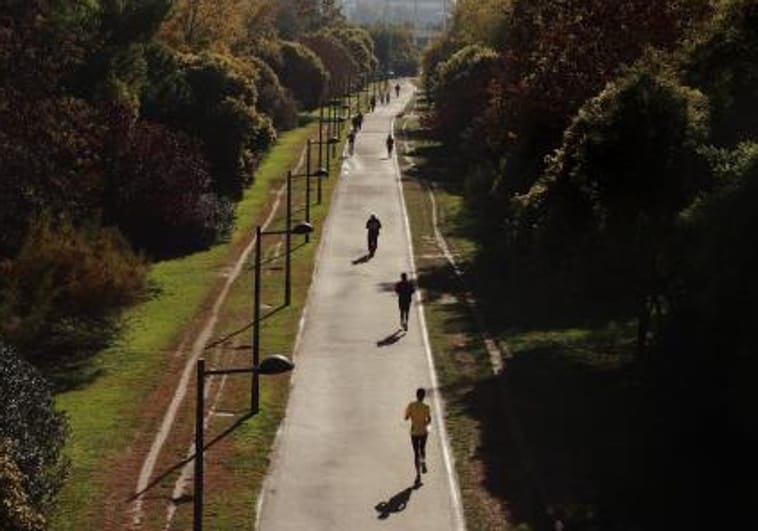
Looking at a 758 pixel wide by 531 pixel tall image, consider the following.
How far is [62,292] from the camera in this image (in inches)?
1353

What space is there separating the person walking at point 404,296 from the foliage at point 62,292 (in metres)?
8.24

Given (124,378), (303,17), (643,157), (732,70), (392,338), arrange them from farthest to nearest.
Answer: (303,17) < (392,338) < (124,378) < (732,70) < (643,157)

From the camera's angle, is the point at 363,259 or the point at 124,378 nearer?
the point at 124,378

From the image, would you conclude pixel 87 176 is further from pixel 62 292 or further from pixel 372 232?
pixel 372 232

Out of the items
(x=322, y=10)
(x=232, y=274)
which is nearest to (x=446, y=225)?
(x=232, y=274)

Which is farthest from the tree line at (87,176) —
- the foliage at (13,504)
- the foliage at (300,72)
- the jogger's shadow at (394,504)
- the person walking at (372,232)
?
the foliage at (300,72)

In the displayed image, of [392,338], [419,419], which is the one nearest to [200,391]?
[419,419]

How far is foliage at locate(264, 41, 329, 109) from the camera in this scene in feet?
352

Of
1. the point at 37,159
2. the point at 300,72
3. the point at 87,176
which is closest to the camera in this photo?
the point at 37,159

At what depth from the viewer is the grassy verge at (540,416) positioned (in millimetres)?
21266

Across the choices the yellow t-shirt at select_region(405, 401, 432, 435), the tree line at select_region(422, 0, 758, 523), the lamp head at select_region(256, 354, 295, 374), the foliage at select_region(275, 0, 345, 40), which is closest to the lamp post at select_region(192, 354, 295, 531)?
the lamp head at select_region(256, 354, 295, 374)

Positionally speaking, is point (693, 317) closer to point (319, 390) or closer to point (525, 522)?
point (525, 522)

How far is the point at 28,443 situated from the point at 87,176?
23.1m

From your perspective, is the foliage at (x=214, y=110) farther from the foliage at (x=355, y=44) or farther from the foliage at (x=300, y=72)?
the foliage at (x=355, y=44)
